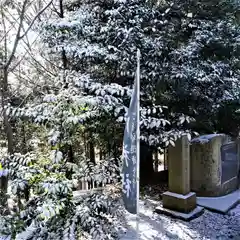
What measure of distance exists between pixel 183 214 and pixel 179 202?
0.70 feet

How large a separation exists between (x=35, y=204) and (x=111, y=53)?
8.60ft

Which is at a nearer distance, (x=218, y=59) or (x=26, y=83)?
(x=218, y=59)

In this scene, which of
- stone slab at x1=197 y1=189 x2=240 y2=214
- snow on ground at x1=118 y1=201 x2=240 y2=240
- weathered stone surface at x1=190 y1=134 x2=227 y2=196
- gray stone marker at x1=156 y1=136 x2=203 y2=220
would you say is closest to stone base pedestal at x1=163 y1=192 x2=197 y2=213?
gray stone marker at x1=156 y1=136 x2=203 y2=220

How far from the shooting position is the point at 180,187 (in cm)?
525

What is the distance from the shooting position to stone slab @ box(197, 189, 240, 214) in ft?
18.0

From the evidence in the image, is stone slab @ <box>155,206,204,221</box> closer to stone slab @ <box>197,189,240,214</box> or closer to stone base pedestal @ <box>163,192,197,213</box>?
stone base pedestal @ <box>163,192,197,213</box>

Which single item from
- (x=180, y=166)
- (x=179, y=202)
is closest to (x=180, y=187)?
(x=179, y=202)

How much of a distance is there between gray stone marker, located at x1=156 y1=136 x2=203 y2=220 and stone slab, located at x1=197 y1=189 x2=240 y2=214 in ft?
1.11

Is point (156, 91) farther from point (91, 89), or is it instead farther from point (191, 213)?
point (191, 213)

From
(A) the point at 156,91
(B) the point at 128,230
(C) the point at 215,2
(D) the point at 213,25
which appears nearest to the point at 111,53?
(A) the point at 156,91

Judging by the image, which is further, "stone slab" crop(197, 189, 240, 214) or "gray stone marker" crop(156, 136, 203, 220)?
"stone slab" crop(197, 189, 240, 214)

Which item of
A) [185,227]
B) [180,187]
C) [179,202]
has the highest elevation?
[180,187]

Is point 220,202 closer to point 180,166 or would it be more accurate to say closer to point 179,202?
point 179,202

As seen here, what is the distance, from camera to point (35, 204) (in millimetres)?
3254
